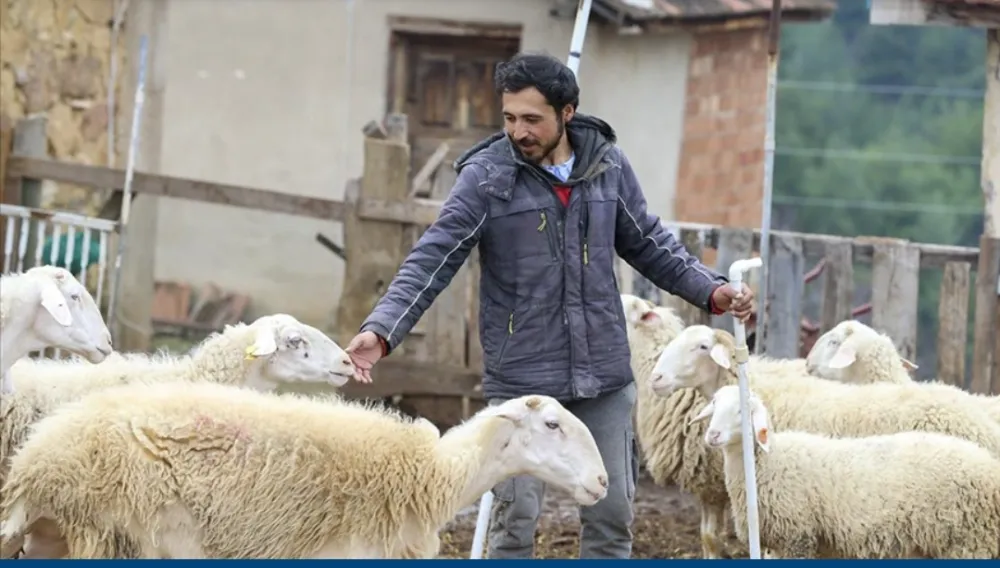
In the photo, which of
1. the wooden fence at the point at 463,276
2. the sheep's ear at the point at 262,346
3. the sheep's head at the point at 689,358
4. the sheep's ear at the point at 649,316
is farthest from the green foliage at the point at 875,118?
the sheep's ear at the point at 262,346

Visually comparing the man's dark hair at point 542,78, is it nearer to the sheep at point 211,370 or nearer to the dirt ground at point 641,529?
the sheep at point 211,370

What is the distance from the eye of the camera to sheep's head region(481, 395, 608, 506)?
556cm

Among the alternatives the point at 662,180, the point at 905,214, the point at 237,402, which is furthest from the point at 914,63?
the point at 237,402

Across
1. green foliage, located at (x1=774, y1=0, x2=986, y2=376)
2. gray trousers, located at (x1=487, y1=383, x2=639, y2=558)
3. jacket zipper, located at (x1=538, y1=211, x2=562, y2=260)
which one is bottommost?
gray trousers, located at (x1=487, y1=383, x2=639, y2=558)

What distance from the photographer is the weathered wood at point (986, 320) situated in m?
8.91

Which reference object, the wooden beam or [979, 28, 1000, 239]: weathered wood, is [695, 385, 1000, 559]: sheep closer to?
[979, 28, 1000, 239]: weathered wood

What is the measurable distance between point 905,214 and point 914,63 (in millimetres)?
4248

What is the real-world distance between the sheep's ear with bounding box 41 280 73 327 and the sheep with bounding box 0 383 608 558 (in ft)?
1.32

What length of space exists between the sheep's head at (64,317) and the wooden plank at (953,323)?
14.9ft

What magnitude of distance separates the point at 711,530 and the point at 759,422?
129 cm

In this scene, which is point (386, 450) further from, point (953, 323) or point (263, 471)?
point (953, 323)

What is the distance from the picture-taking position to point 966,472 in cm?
663

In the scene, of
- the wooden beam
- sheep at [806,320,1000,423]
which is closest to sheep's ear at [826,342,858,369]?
sheep at [806,320,1000,423]

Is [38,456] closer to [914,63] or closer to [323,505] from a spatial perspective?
[323,505]
